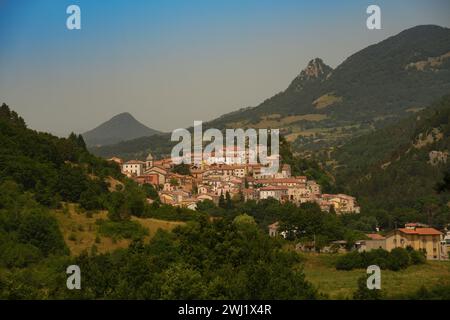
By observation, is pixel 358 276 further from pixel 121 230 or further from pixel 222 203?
pixel 222 203

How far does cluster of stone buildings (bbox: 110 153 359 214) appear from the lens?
4444 centimetres

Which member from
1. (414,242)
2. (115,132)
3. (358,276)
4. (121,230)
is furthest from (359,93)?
(358,276)

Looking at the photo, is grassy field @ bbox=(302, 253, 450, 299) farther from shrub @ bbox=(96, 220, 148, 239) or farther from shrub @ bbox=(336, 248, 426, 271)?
shrub @ bbox=(96, 220, 148, 239)

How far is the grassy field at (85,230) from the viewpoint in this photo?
26.5 meters

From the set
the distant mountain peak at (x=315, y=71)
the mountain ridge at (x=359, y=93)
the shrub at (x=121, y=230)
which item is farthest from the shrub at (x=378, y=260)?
the distant mountain peak at (x=315, y=71)

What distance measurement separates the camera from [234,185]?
159ft

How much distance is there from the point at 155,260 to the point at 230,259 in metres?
1.76

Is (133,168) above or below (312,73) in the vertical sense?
below

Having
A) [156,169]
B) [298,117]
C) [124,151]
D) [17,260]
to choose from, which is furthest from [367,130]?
[17,260]

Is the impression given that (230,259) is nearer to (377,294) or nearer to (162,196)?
(377,294)

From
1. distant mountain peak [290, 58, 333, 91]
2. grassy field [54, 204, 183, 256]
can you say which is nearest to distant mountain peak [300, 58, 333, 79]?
distant mountain peak [290, 58, 333, 91]

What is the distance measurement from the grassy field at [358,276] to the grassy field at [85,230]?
5.73 meters

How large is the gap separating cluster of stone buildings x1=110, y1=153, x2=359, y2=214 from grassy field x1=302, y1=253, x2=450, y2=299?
1601cm

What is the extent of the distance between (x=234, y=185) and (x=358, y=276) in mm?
25469
